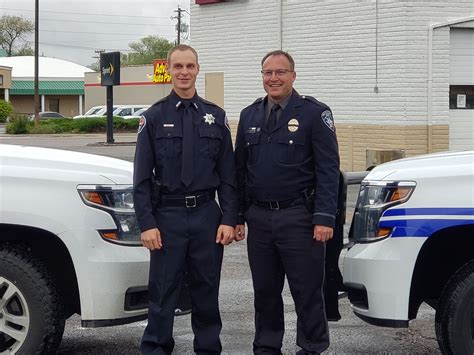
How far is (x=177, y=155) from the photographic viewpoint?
14.7 ft

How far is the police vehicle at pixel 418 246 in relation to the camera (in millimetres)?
4281

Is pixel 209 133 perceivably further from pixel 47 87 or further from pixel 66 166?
pixel 47 87

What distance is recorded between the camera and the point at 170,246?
4.43 meters

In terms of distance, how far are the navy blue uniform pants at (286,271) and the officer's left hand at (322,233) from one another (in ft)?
0.18

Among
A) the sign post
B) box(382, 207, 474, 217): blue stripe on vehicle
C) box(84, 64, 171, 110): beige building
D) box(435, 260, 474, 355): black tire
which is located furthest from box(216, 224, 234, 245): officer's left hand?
box(84, 64, 171, 110): beige building

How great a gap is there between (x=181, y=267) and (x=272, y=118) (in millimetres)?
1061

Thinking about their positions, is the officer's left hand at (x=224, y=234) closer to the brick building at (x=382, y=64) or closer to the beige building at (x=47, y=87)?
the brick building at (x=382, y=64)

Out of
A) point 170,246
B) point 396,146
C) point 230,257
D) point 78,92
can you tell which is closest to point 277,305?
point 170,246

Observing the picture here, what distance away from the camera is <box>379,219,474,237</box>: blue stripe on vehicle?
427cm

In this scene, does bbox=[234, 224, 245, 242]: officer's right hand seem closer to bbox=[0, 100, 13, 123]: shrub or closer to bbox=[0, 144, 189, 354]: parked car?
bbox=[0, 144, 189, 354]: parked car

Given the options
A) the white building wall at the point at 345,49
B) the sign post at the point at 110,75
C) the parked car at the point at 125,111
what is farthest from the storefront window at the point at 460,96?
the parked car at the point at 125,111

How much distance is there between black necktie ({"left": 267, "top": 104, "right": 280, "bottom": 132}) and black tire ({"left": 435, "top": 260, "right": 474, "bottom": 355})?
139 centimetres

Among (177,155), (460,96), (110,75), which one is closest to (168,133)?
(177,155)

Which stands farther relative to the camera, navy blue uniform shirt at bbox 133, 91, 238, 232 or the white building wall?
the white building wall
